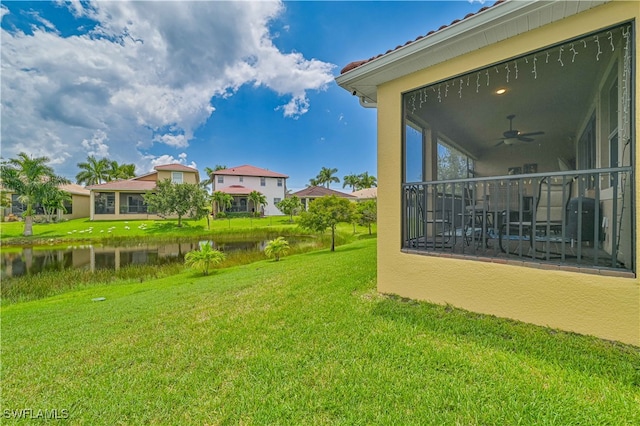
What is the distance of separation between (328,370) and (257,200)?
31.5 m

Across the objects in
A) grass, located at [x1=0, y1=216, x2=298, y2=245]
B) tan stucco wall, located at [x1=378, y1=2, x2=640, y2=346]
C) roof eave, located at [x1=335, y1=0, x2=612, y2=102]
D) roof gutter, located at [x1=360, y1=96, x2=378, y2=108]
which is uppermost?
roof eave, located at [x1=335, y1=0, x2=612, y2=102]

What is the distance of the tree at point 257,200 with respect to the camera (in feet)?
106

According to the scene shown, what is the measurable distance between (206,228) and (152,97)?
1154cm

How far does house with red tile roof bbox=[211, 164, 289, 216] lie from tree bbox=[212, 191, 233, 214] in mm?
829

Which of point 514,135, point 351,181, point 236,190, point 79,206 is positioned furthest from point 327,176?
point 514,135

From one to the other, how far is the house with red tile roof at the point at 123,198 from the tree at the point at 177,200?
385 cm

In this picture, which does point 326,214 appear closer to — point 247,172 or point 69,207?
point 247,172

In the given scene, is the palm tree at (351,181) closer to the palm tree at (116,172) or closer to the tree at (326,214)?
the palm tree at (116,172)

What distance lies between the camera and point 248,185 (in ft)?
120

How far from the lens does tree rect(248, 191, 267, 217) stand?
3219cm

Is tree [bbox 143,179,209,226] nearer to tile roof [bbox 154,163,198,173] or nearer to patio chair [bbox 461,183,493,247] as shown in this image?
tile roof [bbox 154,163,198,173]

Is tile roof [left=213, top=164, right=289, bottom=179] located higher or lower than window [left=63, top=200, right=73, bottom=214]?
higher

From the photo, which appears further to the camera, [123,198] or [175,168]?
[175,168]

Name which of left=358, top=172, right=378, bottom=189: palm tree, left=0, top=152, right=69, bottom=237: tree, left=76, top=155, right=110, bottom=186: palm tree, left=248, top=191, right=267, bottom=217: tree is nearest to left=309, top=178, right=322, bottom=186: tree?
left=358, top=172, right=378, bottom=189: palm tree
